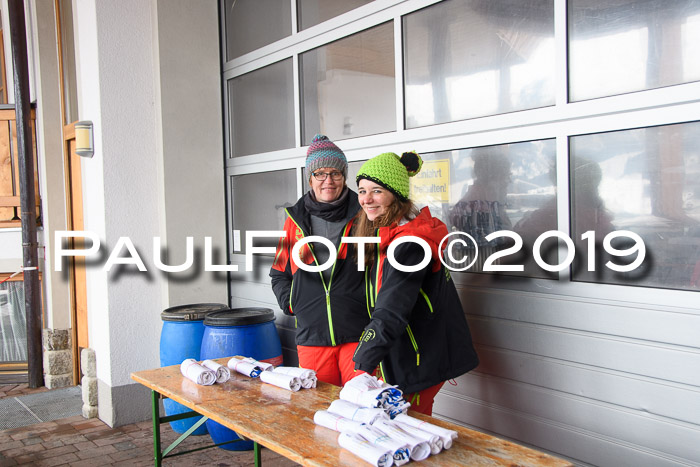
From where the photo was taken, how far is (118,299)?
15.4 ft

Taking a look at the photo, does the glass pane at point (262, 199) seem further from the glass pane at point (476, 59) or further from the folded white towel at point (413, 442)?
the folded white towel at point (413, 442)

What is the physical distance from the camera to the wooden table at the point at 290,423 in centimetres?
188

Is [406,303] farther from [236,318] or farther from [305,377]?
[236,318]

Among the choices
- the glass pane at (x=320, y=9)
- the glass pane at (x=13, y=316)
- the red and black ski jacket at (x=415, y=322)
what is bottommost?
the glass pane at (x=13, y=316)

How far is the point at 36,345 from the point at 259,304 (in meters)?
2.75

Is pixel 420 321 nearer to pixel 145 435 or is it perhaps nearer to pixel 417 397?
pixel 417 397

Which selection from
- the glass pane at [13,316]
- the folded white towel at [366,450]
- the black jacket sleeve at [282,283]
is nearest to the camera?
the folded white towel at [366,450]

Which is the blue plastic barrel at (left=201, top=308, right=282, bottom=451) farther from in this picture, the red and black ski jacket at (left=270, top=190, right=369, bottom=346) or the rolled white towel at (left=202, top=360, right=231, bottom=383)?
the rolled white towel at (left=202, top=360, right=231, bottom=383)

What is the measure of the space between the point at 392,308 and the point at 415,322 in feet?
0.59

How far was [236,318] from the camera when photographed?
394cm

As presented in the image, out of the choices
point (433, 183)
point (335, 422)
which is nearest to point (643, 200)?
point (433, 183)

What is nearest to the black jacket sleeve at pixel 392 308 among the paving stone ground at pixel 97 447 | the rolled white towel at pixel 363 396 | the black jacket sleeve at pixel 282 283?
the rolled white towel at pixel 363 396

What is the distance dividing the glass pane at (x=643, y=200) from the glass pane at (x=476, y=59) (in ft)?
1.31

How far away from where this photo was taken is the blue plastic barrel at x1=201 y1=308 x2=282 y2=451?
393 cm
